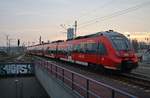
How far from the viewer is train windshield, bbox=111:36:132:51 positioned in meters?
19.7

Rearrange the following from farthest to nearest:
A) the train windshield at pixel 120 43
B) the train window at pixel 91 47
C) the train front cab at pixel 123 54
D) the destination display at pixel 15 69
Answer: the destination display at pixel 15 69, the train window at pixel 91 47, the train windshield at pixel 120 43, the train front cab at pixel 123 54

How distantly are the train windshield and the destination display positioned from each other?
28.7 meters

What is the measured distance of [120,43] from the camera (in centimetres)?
2011

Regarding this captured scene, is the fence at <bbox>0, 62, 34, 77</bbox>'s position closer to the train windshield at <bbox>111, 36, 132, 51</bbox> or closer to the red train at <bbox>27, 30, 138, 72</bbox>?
the red train at <bbox>27, 30, 138, 72</bbox>

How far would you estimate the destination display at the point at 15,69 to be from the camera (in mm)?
47219

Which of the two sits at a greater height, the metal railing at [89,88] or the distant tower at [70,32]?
the distant tower at [70,32]

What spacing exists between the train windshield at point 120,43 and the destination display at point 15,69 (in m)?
28.7

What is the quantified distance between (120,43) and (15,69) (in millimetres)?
31807

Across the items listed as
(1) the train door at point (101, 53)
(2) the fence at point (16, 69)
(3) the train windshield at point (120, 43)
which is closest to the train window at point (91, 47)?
(1) the train door at point (101, 53)

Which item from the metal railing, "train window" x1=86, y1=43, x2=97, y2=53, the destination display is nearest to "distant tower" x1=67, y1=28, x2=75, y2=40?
the destination display

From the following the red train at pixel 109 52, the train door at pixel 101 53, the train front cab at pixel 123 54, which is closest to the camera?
the train front cab at pixel 123 54

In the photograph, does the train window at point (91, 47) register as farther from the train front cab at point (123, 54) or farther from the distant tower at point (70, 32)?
the distant tower at point (70, 32)

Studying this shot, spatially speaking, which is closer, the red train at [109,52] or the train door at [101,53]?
the red train at [109,52]

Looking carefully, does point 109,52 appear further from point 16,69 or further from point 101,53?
point 16,69
